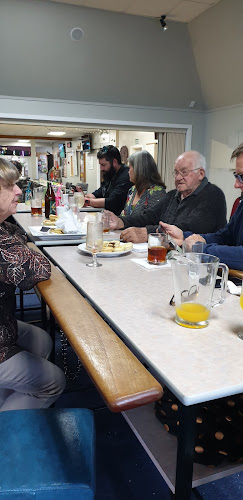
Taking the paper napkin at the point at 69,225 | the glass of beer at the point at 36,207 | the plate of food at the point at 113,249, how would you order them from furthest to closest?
the glass of beer at the point at 36,207 → the paper napkin at the point at 69,225 → the plate of food at the point at 113,249

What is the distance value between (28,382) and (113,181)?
2706 mm

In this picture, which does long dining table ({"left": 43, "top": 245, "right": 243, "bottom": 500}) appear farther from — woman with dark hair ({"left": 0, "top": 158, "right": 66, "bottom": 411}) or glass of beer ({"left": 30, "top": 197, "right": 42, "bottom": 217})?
glass of beer ({"left": 30, "top": 197, "right": 42, "bottom": 217})

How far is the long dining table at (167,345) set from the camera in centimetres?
71

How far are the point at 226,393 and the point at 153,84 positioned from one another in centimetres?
518

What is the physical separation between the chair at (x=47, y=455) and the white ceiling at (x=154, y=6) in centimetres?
438

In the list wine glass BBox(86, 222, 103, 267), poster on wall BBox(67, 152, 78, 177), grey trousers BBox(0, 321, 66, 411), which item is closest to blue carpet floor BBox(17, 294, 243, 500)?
grey trousers BBox(0, 321, 66, 411)

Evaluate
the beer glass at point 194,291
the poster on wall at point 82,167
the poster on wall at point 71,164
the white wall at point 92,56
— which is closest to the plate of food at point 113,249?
the beer glass at point 194,291

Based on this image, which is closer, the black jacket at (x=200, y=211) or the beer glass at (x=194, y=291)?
the beer glass at (x=194, y=291)

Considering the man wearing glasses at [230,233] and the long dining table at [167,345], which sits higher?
the man wearing glasses at [230,233]

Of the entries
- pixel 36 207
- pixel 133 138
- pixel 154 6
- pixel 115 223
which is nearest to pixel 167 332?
pixel 115 223

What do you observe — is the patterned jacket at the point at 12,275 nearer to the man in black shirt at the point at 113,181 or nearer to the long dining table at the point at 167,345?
the long dining table at the point at 167,345

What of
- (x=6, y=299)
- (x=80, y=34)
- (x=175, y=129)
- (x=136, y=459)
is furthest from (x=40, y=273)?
(x=175, y=129)

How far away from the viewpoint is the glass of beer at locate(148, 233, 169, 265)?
5.16ft

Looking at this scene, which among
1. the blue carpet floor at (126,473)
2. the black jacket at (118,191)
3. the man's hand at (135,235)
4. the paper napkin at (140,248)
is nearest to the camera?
the blue carpet floor at (126,473)
